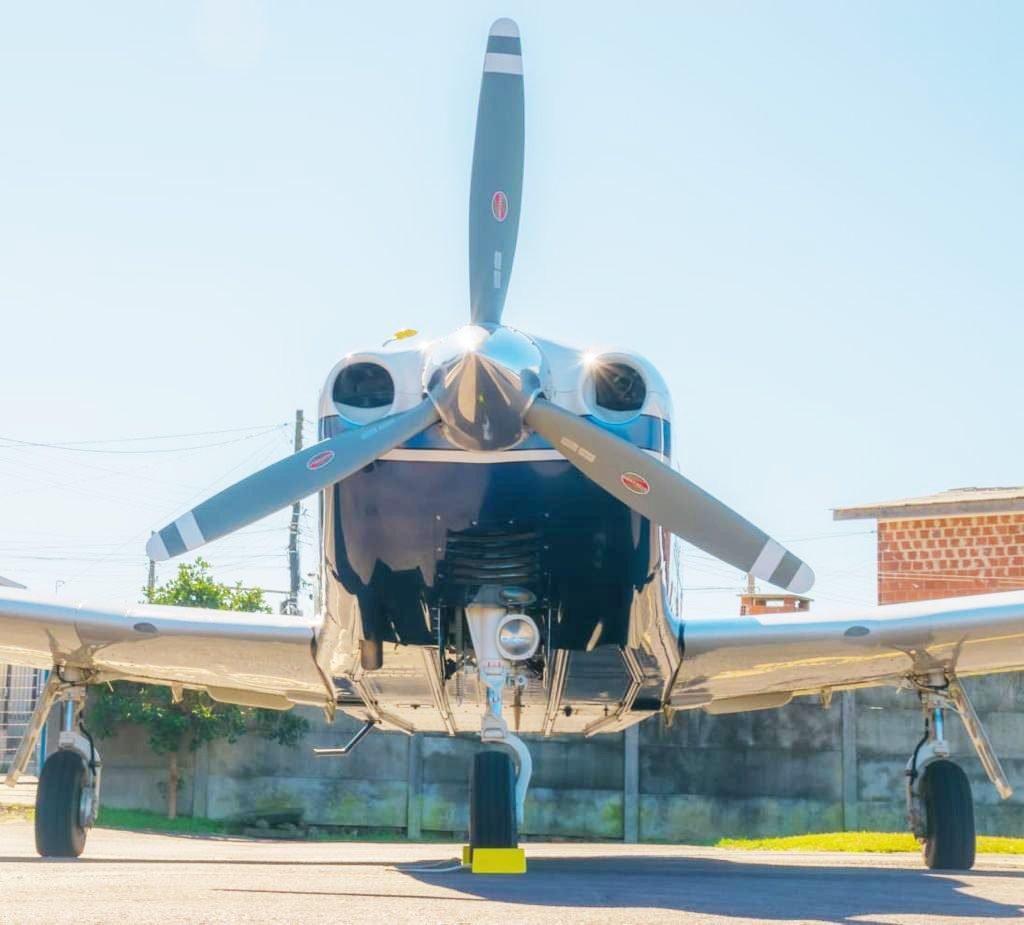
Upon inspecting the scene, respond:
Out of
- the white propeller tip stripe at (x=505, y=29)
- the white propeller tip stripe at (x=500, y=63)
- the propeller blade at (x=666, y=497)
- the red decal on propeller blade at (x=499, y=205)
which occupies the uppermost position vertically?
the white propeller tip stripe at (x=505, y=29)

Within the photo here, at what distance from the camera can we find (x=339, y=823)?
2330cm

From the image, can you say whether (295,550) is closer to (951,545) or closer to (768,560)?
(951,545)

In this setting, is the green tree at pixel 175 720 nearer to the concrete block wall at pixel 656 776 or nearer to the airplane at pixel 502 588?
the concrete block wall at pixel 656 776

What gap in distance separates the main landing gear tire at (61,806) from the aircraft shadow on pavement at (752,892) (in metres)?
4.49

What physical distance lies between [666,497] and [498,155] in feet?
9.11

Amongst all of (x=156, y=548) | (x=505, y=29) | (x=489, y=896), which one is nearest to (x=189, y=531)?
(x=156, y=548)

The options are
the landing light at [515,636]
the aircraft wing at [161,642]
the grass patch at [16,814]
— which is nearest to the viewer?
the landing light at [515,636]

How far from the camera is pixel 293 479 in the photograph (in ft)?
29.6

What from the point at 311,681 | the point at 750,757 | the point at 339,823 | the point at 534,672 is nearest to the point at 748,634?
the point at 534,672

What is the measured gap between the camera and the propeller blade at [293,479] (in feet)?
29.2

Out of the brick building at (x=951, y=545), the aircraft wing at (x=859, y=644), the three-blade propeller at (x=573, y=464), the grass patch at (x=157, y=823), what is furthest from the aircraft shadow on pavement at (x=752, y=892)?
the brick building at (x=951, y=545)

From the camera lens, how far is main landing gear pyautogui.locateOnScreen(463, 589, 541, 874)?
895cm

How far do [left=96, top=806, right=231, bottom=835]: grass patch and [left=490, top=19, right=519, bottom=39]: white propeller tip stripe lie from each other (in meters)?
14.3

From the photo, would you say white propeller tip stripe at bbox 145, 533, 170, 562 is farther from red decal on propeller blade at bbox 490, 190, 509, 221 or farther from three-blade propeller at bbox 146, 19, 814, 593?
red decal on propeller blade at bbox 490, 190, 509, 221
